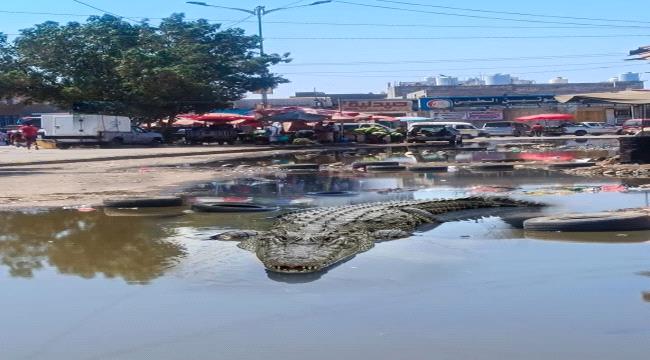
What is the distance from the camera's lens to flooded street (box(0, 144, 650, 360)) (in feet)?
18.9

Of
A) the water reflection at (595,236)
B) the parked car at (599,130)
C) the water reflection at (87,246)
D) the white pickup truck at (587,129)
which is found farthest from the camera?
the white pickup truck at (587,129)

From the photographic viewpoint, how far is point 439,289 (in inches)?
294

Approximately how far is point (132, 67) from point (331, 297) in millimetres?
43276

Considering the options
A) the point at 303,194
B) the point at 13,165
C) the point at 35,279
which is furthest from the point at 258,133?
the point at 35,279

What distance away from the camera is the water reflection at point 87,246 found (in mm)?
8859

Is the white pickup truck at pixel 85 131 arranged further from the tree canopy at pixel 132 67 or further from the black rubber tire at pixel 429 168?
the black rubber tire at pixel 429 168

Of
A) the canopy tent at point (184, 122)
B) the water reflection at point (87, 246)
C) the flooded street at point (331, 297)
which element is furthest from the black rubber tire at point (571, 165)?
the canopy tent at point (184, 122)

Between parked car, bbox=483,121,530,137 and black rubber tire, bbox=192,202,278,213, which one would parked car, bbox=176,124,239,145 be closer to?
parked car, bbox=483,121,530,137

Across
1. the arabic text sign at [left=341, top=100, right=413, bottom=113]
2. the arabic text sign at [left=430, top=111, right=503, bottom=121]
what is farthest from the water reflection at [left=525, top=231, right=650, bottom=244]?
the arabic text sign at [left=341, top=100, right=413, bottom=113]

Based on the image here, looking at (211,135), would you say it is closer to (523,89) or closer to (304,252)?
(304,252)

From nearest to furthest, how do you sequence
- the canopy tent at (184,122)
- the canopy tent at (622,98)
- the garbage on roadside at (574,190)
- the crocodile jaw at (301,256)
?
the crocodile jaw at (301,256) < the garbage on roadside at (574,190) < the canopy tent at (622,98) < the canopy tent at (184,122)

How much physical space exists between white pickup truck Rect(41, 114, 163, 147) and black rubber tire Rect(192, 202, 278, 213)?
35129mm

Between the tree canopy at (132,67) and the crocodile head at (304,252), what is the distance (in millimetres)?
39024

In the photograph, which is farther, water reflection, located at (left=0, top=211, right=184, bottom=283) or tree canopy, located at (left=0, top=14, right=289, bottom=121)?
tree canopy, located at (left=0, top=14, right=289, bottom=121)
